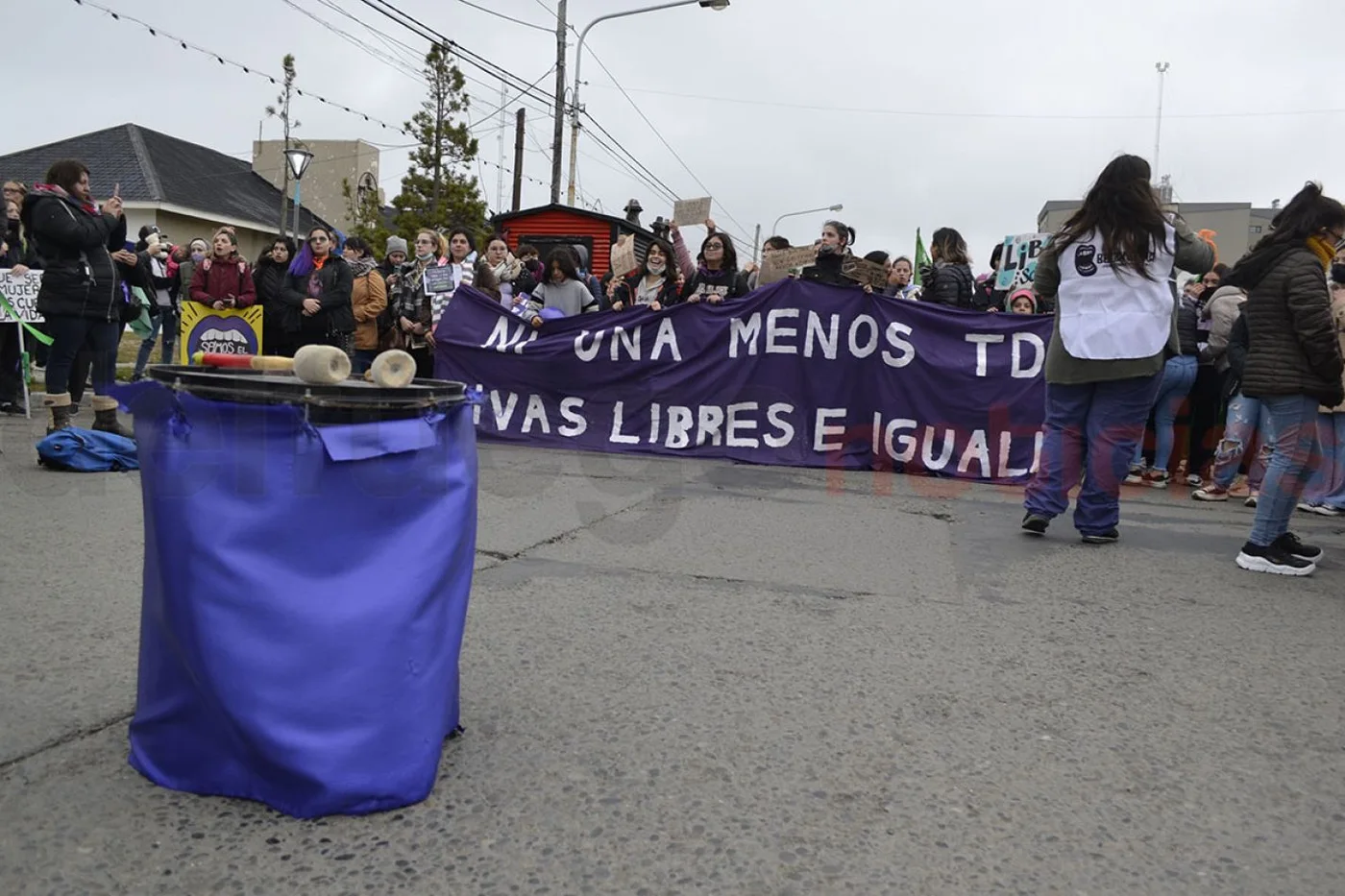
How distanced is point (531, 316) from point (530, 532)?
4762mm

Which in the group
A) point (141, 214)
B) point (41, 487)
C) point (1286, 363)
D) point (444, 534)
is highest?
point (141, 214)

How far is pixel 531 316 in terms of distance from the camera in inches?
388

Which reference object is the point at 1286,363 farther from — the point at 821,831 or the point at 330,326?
the point at 330,326

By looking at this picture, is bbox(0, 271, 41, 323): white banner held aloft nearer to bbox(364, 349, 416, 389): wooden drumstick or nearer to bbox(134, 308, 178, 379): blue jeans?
bbox(134, 308, 178, 379): blue jeans

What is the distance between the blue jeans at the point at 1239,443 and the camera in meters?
7.81

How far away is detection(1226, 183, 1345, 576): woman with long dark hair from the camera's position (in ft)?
16.8

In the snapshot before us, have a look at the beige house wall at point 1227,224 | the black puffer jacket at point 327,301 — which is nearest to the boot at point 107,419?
the black puffer jacket at point 327,301

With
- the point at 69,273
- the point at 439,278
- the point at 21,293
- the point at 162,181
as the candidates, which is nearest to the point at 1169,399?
the point at 439,278

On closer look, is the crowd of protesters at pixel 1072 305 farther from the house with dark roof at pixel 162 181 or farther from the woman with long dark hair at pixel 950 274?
the house with dark roof at pixel 162 181

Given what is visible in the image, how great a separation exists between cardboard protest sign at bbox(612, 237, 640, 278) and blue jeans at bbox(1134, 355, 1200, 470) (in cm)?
479

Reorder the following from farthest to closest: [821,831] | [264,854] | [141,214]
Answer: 1. [141,214]
2. [821,831]
3. [264,854]

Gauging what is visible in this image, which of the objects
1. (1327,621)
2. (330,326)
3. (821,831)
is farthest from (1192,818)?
(330,326)

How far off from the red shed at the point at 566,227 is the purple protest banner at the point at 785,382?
19.1 m

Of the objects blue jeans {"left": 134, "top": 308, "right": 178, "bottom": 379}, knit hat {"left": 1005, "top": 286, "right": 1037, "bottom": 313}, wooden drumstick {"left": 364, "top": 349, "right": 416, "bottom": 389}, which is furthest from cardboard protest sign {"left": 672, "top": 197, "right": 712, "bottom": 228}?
wooden drumstick {"left": 364, "top": 349, "right": 416, "bottom": 389}
